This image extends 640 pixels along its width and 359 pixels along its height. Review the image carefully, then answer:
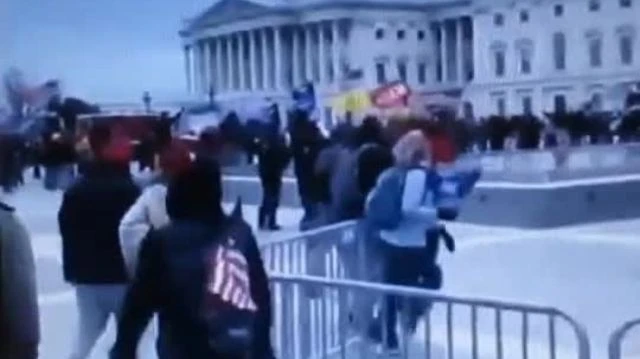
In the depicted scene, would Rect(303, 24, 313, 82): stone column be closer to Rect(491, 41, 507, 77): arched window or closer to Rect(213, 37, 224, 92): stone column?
Rect(213, 37, 224, 92): stone column

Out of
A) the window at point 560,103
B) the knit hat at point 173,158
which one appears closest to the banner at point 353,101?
the window at point 560,103

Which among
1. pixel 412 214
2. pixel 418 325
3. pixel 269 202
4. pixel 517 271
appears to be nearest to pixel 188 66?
pixel 418 325

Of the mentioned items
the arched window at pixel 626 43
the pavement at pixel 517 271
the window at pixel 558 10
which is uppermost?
the window at pixel 558 10

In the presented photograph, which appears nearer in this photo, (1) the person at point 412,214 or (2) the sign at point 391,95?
(2) the sign at point 391,95

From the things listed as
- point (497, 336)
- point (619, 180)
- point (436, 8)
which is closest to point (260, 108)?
point (436, 8)

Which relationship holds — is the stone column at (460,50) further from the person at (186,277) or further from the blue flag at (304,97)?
the person at (186,277)

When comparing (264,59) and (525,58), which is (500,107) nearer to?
(525,58)

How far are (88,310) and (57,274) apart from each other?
87 centimetres

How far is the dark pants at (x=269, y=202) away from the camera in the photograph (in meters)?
6.45

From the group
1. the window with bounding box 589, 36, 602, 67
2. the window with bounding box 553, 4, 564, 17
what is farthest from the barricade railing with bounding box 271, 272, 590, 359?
the window with bounding box 553, 4, 564, 17

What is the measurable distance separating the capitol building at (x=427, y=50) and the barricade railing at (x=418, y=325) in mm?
445

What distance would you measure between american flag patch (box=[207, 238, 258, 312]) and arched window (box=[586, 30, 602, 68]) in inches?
70.4

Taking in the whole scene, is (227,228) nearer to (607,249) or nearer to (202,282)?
(202,282)

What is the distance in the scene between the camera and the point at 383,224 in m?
4.12
